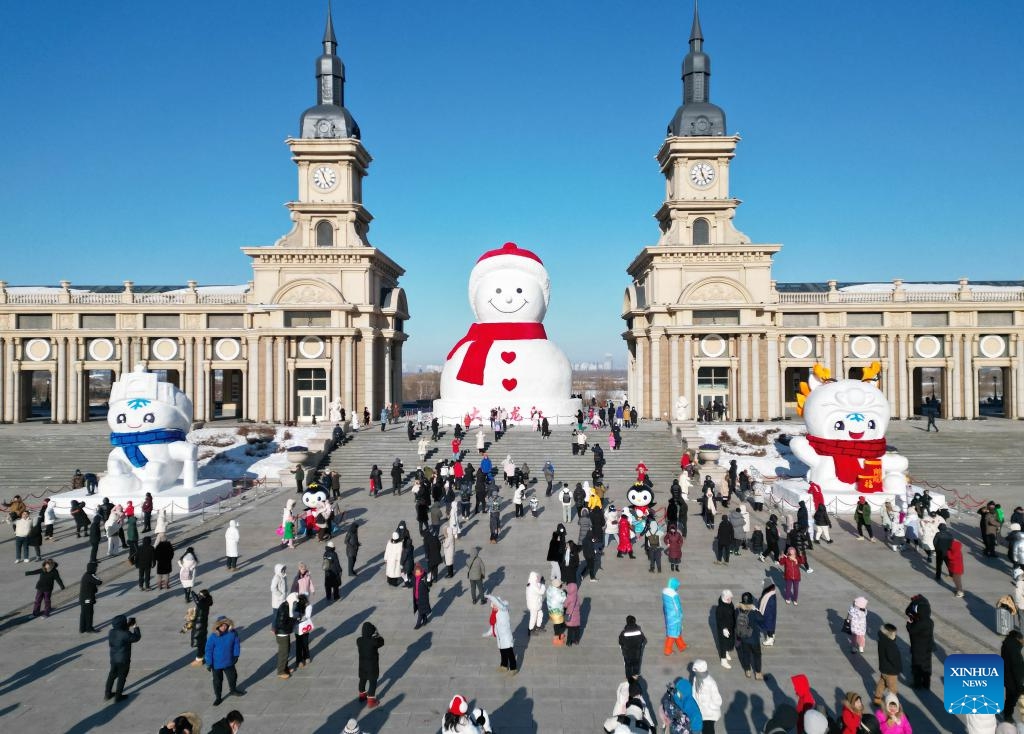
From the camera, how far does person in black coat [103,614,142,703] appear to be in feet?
29.3

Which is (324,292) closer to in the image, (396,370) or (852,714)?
(396,370)

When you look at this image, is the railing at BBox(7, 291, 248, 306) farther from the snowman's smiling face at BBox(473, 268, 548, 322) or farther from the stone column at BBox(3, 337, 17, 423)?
the snowman's smiling face at BBox(473, 268, 548, 322)

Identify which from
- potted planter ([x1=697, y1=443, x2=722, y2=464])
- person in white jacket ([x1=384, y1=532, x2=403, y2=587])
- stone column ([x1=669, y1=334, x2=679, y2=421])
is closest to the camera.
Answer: person in white jacket ([x1=384, y1=532, x2=403, y2=587])

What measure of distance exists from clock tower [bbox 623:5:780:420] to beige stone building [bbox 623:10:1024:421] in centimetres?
6

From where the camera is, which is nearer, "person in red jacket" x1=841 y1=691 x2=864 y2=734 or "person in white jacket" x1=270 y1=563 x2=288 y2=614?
"person in red jacket" x1=841 y1=691 x2=864 y2=734

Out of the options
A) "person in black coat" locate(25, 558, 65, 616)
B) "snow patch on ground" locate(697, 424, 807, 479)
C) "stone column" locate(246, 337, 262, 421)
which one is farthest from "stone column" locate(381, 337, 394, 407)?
"person in black coat" locate(25, 558, 65, 616)

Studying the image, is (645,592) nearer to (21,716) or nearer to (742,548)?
(742,548)

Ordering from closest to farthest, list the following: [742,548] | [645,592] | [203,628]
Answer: [203,628]
[645,592]
[742,548]

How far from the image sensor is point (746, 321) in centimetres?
4097

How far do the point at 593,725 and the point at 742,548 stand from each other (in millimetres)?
9372

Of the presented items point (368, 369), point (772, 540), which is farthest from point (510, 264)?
point (772, 540)

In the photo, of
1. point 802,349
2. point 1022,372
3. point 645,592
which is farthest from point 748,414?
point 645,592

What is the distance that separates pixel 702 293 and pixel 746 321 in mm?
3044

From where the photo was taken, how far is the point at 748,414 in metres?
41.4
